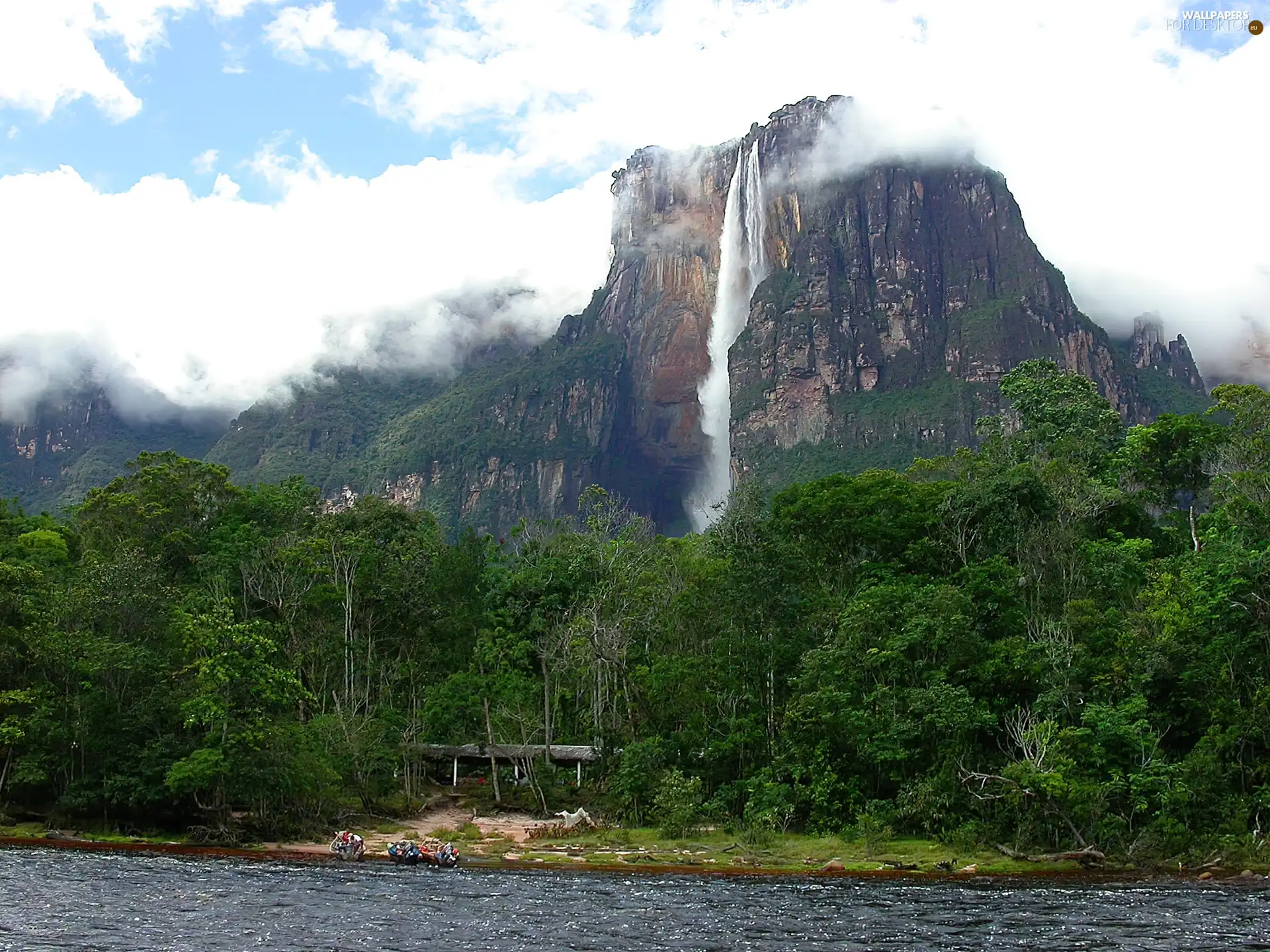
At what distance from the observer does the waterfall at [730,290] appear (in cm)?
16588

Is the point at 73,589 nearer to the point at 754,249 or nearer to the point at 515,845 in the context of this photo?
the point at 515,845

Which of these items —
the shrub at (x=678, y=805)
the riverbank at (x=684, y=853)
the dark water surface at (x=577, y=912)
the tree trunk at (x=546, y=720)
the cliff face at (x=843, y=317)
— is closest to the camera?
the dark water surface at (x=577, y=912)

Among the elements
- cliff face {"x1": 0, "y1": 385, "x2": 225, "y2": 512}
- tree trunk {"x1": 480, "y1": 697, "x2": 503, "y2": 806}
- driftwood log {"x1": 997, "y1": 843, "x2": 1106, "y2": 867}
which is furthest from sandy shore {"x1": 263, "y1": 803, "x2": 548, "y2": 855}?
cliff face {"x1": 0, "y1": 385, "x2": 225, "y2": 512}

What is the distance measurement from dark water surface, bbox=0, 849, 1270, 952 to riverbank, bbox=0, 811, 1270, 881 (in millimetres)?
1875

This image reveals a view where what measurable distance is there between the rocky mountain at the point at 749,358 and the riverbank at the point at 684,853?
10138 cm

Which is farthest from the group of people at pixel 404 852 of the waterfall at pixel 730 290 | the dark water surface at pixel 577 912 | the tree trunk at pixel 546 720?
the waterfall at pixel 730 290

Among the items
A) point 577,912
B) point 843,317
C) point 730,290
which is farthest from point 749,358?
point 577,912

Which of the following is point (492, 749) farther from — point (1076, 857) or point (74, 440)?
point (74, 440)

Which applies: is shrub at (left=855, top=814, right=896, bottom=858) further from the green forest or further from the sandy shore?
the sandy shore

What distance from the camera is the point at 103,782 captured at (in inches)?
1432

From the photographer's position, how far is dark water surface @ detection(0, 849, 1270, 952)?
20703 millimetres

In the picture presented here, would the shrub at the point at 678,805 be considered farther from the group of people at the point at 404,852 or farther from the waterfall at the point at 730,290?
the waterfall at the point at 730,290

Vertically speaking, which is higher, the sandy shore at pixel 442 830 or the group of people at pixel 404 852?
the group of people at pixel 404 852

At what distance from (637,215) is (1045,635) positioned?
15721 centimetres
